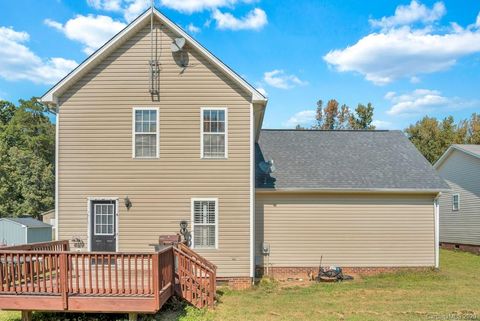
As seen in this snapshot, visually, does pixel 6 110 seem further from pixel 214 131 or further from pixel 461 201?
pixel 461 201

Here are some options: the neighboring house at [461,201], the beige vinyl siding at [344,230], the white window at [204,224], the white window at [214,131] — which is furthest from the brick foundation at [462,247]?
the white window at [214,131]

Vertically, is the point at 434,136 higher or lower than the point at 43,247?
higher

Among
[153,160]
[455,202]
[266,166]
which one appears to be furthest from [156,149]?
[455,202]

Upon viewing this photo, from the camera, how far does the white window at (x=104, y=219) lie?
11.6 meters

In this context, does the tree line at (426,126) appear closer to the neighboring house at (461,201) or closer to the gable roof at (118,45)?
the neighboring house at (461,201)

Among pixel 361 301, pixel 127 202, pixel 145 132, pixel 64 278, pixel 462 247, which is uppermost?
pixel 145 132

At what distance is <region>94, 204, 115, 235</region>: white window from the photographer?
1155 centimetres

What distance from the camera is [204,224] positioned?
1160cm

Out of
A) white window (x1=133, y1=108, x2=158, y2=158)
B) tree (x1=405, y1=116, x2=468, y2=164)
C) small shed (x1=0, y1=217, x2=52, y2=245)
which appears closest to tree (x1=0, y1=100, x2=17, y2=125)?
small shed (x1=0, y1=217, x2=52, y2=245)

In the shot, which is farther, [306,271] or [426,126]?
[426,126]

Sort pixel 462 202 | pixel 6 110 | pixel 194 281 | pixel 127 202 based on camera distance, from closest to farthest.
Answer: pixel 194 281
pixel 127 202
pixel 462 202
pixel 6 110

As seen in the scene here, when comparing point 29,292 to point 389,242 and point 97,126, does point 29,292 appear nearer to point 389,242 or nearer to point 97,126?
point 97,126

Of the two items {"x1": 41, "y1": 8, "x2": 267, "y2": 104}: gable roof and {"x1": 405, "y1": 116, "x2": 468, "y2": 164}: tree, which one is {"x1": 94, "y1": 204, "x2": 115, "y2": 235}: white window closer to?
{"x1": 41, "y1": 8, "x2": 267, "y2": 104}: gable roof

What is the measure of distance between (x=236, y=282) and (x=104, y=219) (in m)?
4.19
